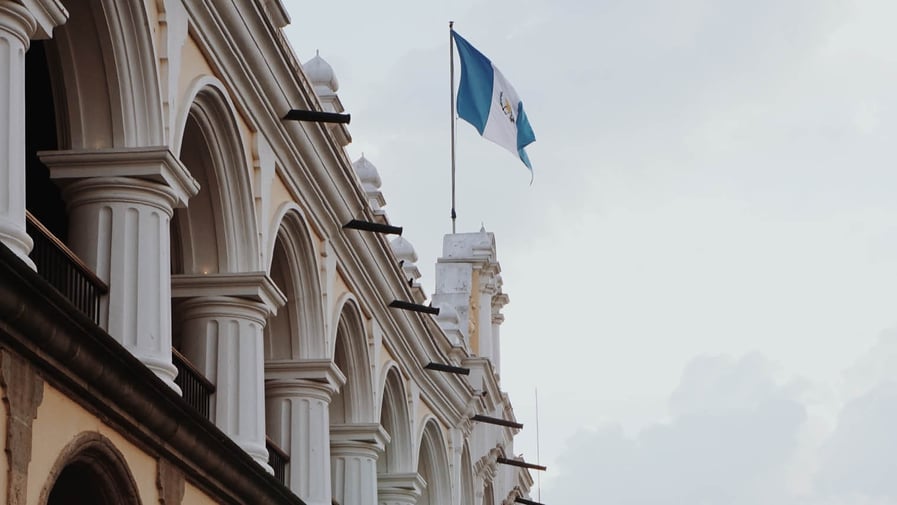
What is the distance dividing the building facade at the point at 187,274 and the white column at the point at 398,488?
39mm

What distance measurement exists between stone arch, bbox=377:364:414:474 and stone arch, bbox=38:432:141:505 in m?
13.9

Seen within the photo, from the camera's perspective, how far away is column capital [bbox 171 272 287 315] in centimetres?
2030

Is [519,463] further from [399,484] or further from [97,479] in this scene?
[97,479]

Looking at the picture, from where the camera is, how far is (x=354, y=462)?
1064 inches

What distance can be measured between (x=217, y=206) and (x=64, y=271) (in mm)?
4262

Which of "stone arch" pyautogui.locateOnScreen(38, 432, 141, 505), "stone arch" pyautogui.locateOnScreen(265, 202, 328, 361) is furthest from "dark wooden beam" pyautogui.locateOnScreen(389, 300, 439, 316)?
"stone arch" pyautogui.locateOnScreen(38, 432, 141, 505)

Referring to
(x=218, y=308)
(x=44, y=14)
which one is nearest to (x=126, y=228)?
(x=44, y=14)

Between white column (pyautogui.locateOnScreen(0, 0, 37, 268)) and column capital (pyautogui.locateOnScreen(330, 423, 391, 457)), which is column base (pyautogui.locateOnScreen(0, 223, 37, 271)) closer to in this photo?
white column (pyautogui.locateOnScreen(0, 0, 37, 268))

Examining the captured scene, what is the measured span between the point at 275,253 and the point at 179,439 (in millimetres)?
6974

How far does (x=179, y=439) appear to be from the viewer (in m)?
17.0

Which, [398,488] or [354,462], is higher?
[398,488]

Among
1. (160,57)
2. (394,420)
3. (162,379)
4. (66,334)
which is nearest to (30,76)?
(160,57)

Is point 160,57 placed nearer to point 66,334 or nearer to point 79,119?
point 79,119

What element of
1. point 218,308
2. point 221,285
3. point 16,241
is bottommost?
point 16,241
